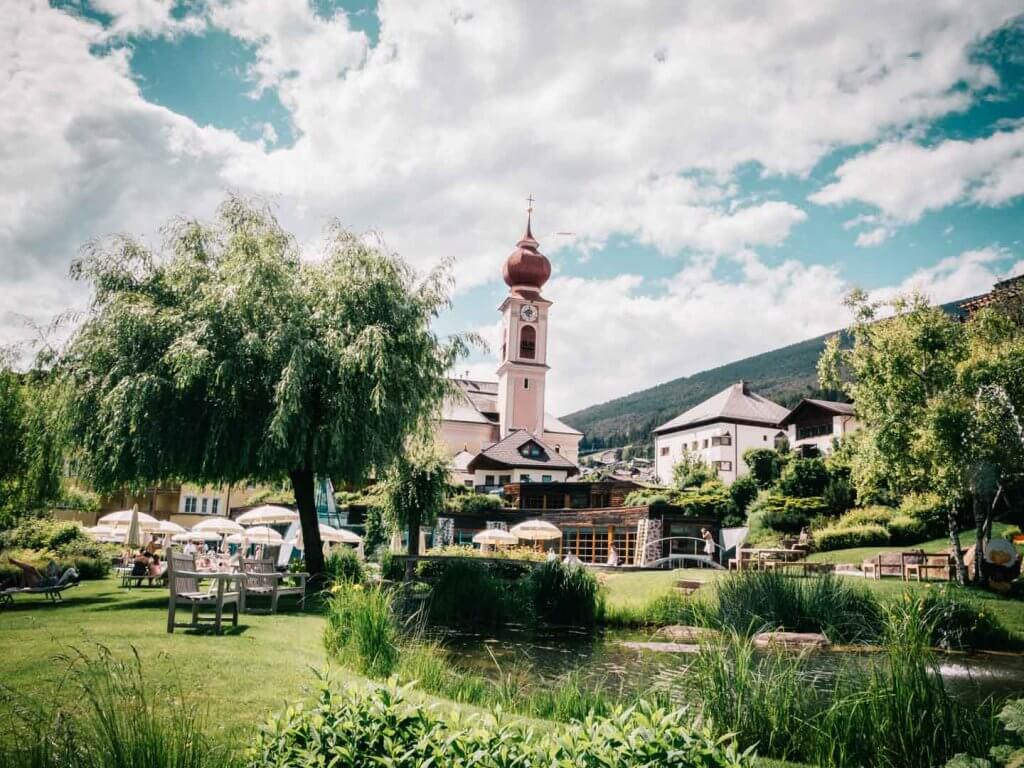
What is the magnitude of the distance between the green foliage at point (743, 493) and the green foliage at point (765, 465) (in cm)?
A: 198

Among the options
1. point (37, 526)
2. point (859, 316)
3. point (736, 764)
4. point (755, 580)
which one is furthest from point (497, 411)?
point (736, 764)

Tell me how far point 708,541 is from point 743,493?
6739 mm

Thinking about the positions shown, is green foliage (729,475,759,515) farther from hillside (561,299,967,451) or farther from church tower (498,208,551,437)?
hillside (561,299,967,451)

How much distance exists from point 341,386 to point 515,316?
5284 cm

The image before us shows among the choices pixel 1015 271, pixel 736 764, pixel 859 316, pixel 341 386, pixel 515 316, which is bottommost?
pixel 736 764

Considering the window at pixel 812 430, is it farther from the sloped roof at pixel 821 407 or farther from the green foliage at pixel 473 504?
the green foliage at pixel 473 504

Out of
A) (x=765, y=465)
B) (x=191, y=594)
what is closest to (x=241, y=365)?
(x=191, y=594)

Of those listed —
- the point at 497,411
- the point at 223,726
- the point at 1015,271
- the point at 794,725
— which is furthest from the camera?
the point at 497,411

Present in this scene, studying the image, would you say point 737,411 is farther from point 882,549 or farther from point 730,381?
point 730,381

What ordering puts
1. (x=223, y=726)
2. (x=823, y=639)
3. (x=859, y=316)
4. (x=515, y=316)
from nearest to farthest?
(x=223, y=726) < (x=823, y=639) < (x=859, y=316) < (x=515, y=316)

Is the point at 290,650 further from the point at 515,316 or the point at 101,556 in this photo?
the point at 515,316

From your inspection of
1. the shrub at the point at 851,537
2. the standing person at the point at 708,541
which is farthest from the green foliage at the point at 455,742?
the standing person at the point at 708,541

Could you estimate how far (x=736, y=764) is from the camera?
2941 mm

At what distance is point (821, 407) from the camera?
5019 centimetres
